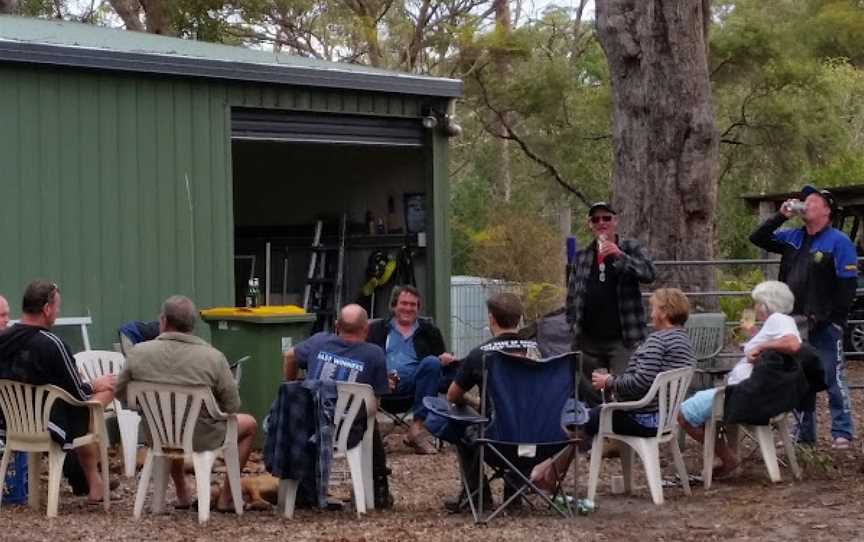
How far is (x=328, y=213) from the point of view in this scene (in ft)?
47.2

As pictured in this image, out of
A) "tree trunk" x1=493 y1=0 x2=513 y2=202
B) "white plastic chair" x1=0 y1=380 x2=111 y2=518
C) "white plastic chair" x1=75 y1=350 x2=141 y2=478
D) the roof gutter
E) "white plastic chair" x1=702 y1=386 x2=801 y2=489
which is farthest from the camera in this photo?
"tree trunk" x1=493 y1=0 x2=513 y2=202

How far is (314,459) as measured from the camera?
6.40 metres

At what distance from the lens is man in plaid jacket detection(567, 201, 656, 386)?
25.7 feet

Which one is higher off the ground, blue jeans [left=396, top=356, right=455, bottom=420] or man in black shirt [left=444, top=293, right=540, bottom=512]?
man in black shirt [left=444, top=293, right=540, bottom=512]

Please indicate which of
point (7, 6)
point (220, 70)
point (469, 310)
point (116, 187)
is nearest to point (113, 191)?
point (116, 187)

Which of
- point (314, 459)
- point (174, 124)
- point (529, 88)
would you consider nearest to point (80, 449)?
point (314, 459)

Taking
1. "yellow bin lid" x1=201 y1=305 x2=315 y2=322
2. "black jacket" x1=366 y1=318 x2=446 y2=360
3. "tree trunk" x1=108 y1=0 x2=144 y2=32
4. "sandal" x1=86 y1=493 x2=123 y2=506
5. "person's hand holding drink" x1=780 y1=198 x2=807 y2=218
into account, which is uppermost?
"tree trunk" x1=108 y1=0 x2=144 y2=32

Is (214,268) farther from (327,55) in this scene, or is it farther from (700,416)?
(327,55)

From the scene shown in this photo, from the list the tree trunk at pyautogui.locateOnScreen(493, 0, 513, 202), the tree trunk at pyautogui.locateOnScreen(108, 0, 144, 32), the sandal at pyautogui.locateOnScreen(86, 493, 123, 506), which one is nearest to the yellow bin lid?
the sandal at pyautogui.locateOnScreen(86, 493, 123, 506)

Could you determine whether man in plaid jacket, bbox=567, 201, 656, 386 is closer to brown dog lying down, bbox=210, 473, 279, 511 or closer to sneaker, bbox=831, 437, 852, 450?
sneaker, bbox=831, 437, 852, 450

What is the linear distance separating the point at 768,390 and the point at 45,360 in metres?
3.53

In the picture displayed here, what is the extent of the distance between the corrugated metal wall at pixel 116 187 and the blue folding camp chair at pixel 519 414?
387 centimetres

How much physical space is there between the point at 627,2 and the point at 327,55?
1960 centimetres

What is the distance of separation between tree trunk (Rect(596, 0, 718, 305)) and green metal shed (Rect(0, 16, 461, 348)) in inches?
79.3
